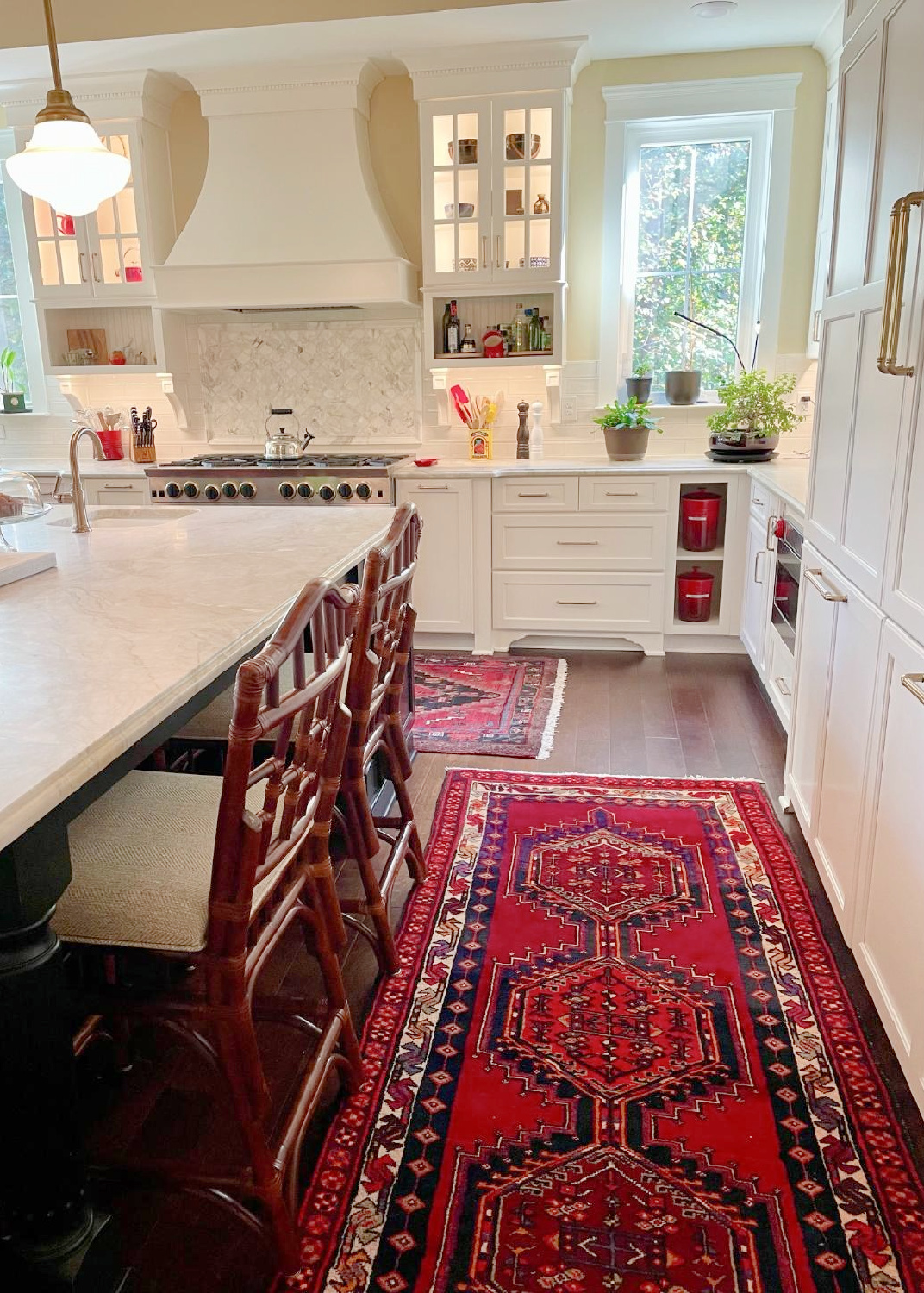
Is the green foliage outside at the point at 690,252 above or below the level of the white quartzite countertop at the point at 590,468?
above

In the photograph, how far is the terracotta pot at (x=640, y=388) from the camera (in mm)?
4703

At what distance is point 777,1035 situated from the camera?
6.36 ft

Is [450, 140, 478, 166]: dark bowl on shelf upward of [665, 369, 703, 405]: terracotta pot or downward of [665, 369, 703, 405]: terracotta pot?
Answer: upward

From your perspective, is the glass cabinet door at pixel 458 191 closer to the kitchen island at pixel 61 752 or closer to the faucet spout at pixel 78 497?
the faucet spout at pixel 78 497

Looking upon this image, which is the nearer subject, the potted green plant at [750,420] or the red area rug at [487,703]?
the red area rug at [487,703]

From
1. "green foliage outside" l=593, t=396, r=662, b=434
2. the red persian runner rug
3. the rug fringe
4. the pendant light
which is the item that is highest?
the pendant light

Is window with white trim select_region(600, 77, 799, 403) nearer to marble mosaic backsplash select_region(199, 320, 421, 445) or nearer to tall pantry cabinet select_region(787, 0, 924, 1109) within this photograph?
marble mosaic backsplash select_region(199, 320, 421, 445)

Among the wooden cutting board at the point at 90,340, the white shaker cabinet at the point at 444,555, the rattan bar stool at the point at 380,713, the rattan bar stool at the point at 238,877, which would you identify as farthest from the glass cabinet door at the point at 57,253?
the rattan bar stool at the point at 238,877

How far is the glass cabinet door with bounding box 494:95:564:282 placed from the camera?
14.3 feet

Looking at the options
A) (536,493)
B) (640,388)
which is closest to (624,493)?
(536,493)

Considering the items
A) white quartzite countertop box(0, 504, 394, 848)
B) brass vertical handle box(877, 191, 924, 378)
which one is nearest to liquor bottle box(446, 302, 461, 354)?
white quartzite countertop box(0, 504, 394, 848)

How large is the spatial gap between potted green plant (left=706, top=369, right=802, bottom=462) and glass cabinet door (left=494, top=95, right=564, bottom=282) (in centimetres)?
103

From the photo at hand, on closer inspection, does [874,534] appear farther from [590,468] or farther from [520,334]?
[520,334]

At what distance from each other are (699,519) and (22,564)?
315 cm
